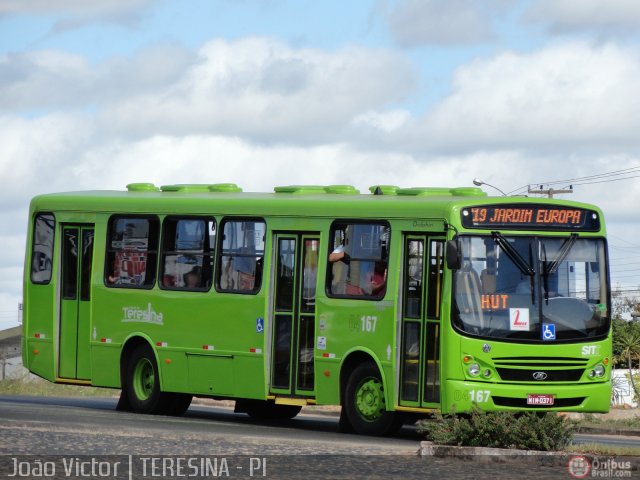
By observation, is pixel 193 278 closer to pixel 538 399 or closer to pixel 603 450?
pixel 538 399

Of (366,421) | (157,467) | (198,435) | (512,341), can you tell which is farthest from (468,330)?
(157,467)

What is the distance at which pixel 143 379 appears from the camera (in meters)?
23.8

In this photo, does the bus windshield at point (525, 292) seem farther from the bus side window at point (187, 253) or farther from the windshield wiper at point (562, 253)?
the bus side window at point (187, 253)

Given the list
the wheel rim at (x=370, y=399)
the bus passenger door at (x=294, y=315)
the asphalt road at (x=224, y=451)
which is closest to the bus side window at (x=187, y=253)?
the bus passenger door at (x=294, y=315)

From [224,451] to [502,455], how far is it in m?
2.84

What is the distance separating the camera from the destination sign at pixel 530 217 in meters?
19.5

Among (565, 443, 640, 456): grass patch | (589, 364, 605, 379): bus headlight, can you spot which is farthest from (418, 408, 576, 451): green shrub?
(589, 364, 605, 379): bus headlight

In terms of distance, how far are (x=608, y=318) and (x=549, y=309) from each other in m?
1.10

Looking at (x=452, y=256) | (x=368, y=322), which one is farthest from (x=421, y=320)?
(x=452, y=256)

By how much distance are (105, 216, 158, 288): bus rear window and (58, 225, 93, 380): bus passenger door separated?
53cm

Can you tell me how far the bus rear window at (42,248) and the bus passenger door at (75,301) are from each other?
30 centimetres

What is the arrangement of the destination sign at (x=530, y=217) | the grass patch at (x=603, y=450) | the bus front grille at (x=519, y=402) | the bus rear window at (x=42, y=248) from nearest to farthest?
the grass patch at (x=603, y=450)
the bus front grille at (x=519, y=402)
the destination sign at (x=530, y=217)
the bus rear window at (x=42, y=248)

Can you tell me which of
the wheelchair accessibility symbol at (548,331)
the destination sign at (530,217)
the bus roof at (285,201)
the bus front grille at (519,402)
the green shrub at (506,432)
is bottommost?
the green shrub at (506,432)

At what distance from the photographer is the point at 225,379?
22.2 meters
